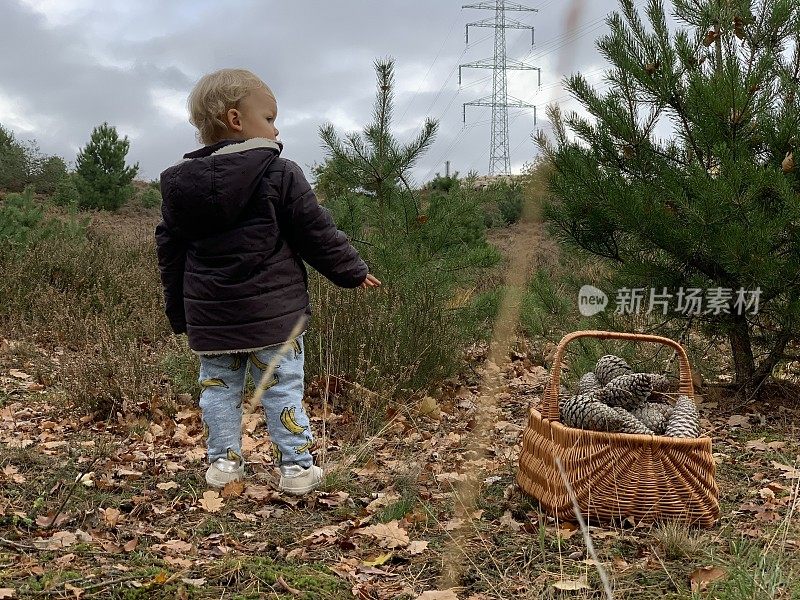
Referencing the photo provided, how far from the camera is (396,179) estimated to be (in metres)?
5.23

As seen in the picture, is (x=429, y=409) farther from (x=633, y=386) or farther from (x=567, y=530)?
(x=567, y=530)

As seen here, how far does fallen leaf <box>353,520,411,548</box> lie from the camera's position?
2.60 metres

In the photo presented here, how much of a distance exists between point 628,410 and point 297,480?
1.35 meters

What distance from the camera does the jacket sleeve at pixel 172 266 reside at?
309 centimetres

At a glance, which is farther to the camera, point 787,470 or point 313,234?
point 787,470

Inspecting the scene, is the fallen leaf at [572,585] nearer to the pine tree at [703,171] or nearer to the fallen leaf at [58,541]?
the fallen leaf at [58,541]

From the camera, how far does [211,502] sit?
9.87ft

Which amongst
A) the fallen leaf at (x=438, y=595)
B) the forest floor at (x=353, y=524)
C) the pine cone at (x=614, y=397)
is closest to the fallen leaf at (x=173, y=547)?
the forest floor at (x=353, y=524)

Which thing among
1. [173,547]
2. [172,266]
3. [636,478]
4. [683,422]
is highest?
[172,266]

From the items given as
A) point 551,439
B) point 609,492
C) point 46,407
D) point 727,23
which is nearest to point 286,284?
point 551,439

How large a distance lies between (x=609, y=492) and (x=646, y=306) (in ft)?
7.53

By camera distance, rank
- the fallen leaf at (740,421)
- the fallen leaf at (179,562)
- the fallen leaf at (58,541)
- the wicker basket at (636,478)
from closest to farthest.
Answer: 1. the fallen leaf at (179,562)
2. the fallen leaf at (58,541)
3. the wicker basket at (636,478)
4. the fallen leaf at (740,421)

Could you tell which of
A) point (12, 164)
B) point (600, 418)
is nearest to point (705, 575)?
point (600, 418)

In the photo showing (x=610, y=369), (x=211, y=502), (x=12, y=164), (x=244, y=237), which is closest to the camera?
(x=244, y=237)
